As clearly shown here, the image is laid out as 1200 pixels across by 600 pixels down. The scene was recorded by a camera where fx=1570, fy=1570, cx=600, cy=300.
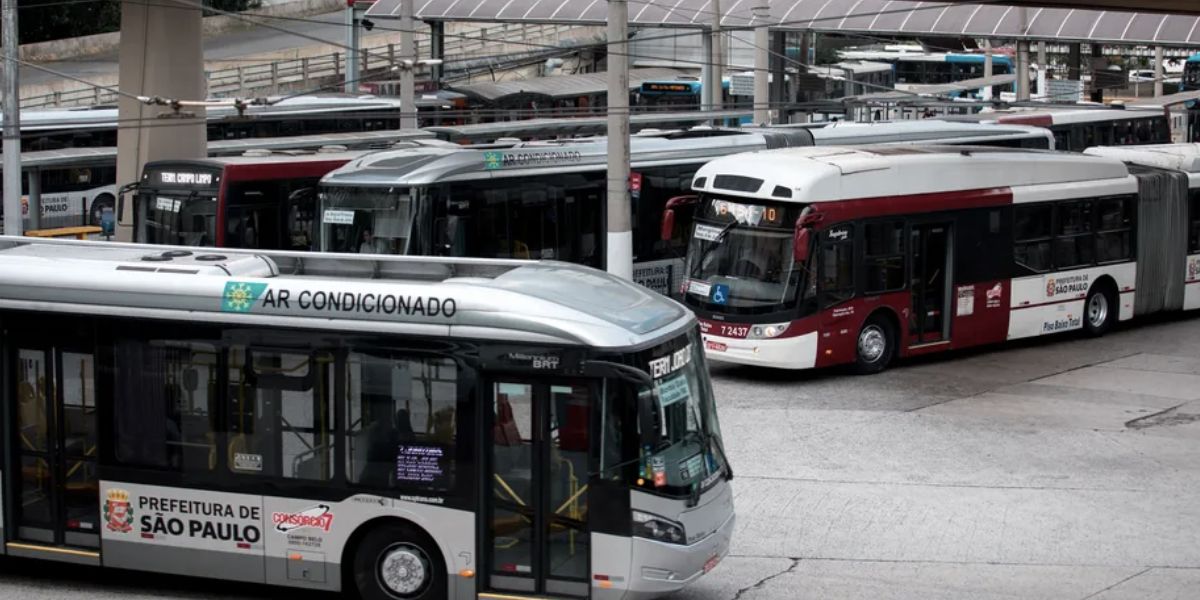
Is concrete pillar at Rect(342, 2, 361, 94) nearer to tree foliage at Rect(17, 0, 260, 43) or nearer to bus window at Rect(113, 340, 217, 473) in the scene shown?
tree foliage at Rect(17, 0, 260, 43)

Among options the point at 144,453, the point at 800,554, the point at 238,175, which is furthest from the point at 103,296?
the point at 238,175

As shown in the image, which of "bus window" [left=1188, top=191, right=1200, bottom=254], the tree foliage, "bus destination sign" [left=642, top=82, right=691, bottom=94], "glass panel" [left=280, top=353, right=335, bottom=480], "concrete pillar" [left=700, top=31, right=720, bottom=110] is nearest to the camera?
"glass panel" [left=280, top=353, right=335, bottom=480]

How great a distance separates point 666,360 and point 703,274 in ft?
30.1

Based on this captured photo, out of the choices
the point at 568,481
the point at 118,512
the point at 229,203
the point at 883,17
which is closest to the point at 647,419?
the point at 568,481

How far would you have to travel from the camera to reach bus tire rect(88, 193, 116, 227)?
3588 cm

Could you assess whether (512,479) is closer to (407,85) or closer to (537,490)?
(537,490)

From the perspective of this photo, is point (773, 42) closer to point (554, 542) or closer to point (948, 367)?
point (948, 367)

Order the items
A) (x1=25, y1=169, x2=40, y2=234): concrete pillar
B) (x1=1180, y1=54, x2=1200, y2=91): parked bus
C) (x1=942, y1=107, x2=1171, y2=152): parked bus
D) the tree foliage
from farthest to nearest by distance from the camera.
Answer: (x1=1180, y1=54, x2=1200, y2=91): parked bus, the tree foliage, (x1=942, y1=107, x2=1171, y2=152): parked bus, (x1=25, y1=169, x2=40, y2=234): concrete pillar

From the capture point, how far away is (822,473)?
15070 millimetres

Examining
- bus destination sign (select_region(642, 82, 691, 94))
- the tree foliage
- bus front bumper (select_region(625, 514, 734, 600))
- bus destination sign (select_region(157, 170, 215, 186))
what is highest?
the tree foliage

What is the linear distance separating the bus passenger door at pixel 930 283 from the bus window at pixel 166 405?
11.4m

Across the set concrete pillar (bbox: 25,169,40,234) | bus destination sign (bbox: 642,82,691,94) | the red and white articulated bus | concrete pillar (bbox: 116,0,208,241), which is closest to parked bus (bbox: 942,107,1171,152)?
the red and white articulated bus

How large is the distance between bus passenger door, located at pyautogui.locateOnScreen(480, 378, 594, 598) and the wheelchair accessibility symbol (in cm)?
912

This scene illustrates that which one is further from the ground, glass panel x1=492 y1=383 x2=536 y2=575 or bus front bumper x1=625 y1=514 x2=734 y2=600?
glass panel x1=492 y1=383 x2=536 y2=575
